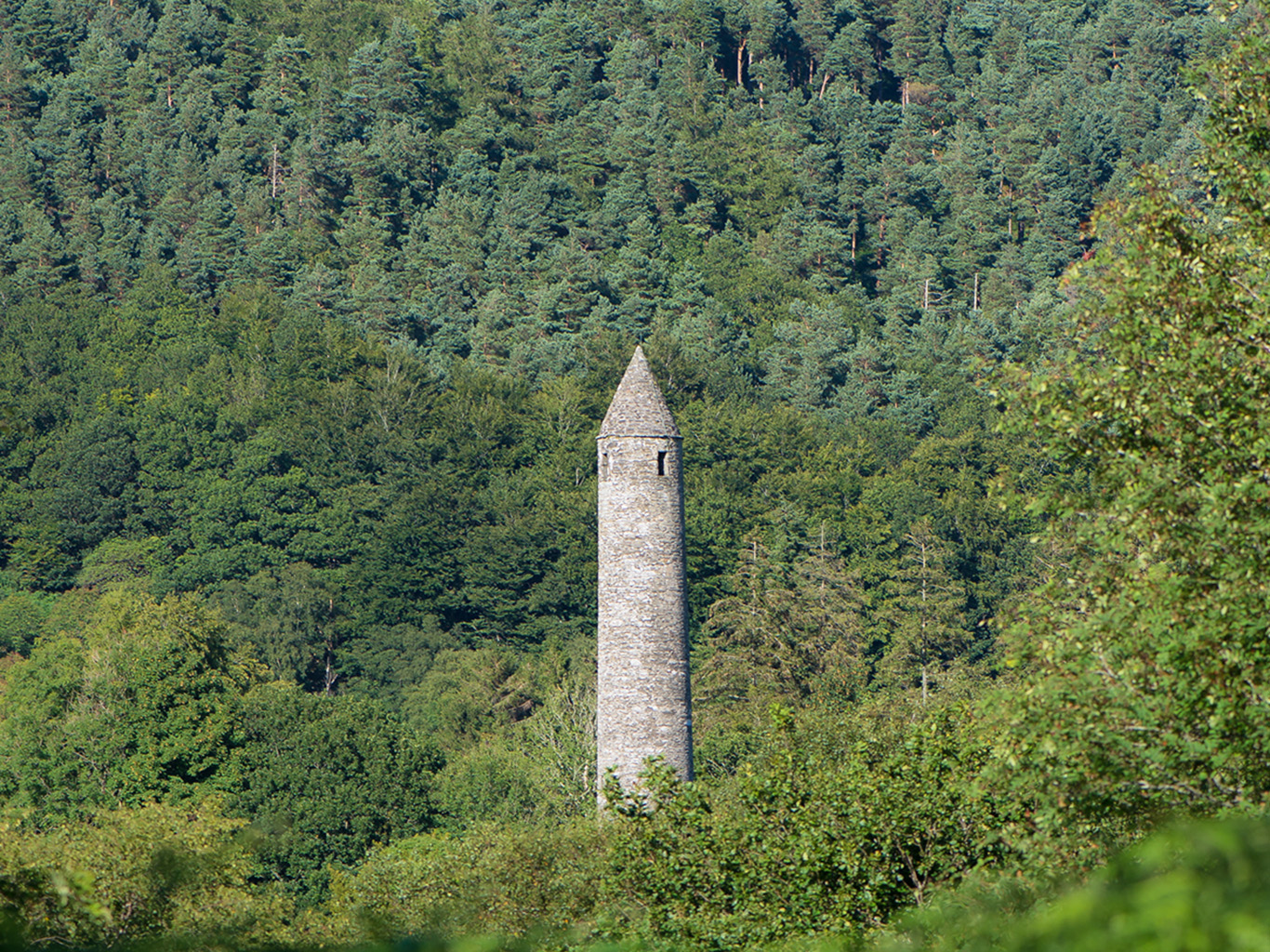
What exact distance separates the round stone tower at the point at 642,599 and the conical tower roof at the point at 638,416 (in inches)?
1.0

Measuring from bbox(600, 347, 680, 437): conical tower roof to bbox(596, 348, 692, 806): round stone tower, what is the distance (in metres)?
0.02

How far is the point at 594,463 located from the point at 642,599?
53172 millimetres

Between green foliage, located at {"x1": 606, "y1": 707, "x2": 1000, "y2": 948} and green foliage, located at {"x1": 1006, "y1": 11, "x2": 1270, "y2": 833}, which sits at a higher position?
green foliage, located at {"x1": 1006, "y1": 11, "x2": 1270, "y2": 833}

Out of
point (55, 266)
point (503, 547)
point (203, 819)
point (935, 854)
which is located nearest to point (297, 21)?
point (55, 266)

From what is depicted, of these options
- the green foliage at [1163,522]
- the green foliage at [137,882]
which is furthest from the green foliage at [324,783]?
the green foliage at [1163,522]

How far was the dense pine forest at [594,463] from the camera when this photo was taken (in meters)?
14.8

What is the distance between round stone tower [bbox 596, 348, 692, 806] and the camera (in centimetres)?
3366

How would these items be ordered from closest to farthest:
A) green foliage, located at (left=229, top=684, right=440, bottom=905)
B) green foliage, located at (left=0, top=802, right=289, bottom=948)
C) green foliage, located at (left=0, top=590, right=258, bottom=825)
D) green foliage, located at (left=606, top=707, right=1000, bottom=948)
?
green foliage, located at (left=0, top=802, right=289, bottom=948), green foliage, located at (left=606, top=707, right=1000, bottom=948), green foliage, located at (left=0, top=590, right=258, bottom=825), green foliage, located at (left=229, top=684, right=440, bottom=905)

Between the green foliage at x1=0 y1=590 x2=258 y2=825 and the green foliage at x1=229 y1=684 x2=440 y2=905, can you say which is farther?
the green foliage at x1=229 y1=684 x2=440 y2=905

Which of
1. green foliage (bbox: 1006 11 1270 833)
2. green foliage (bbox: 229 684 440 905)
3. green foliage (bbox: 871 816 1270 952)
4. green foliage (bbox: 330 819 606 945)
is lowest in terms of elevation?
green foliage (bbox: 229 684 440 905)

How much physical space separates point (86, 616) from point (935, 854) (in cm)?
5977

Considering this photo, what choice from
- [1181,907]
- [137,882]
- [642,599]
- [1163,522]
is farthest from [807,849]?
[642,599]

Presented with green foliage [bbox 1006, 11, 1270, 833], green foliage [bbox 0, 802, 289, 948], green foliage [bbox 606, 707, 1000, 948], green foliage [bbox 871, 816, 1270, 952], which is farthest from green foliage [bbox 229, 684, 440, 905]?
green foliage [bbox 871, 816, 1270, 952]

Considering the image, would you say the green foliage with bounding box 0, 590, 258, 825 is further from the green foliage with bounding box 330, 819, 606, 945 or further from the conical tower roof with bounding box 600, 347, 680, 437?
the conical tower roof with bounding box 600, 347, 680, 437
